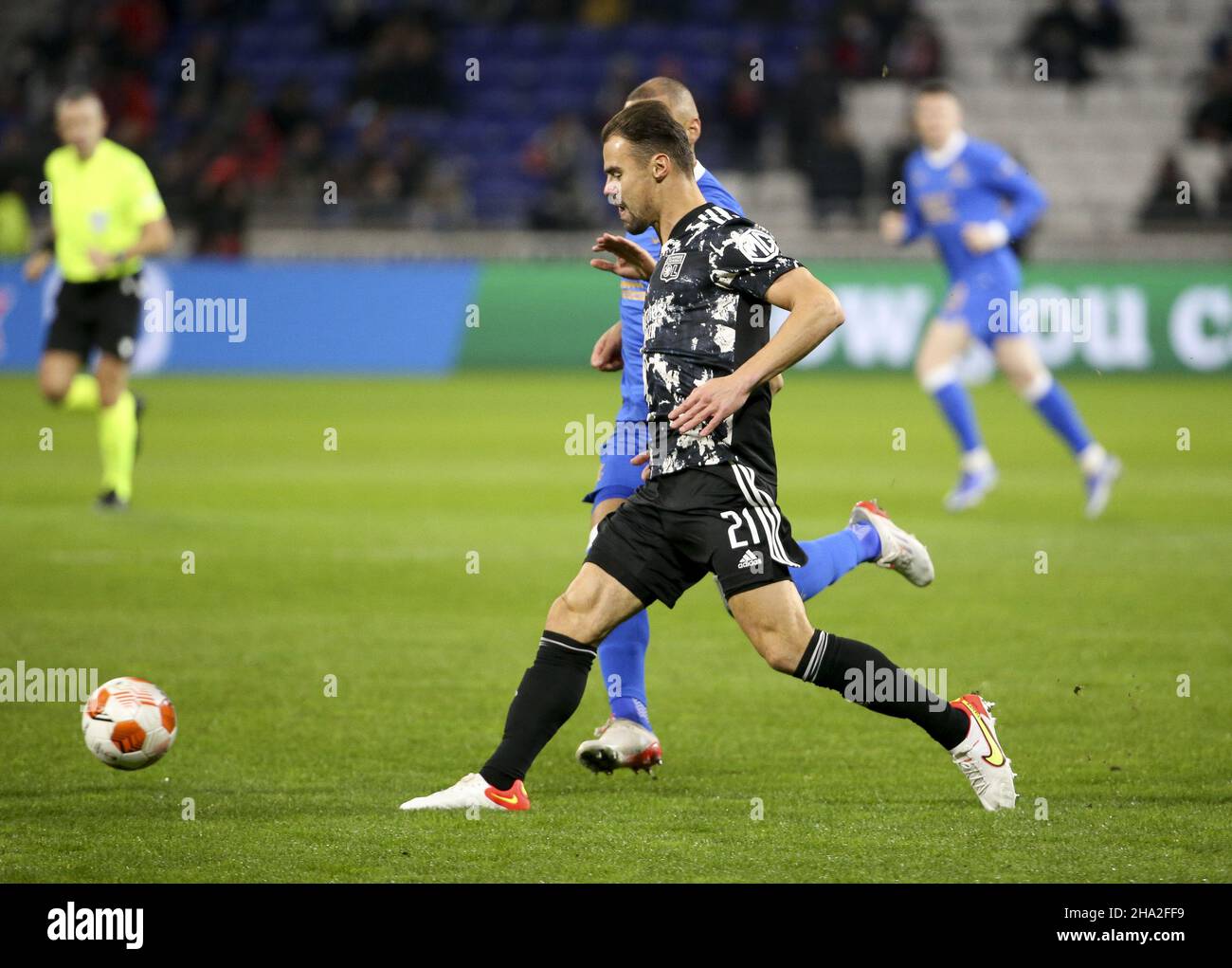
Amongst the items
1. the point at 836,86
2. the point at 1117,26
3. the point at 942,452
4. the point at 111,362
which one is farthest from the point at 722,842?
the point at 1117,26

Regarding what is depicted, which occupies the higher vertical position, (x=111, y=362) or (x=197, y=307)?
(x=197, y=307)

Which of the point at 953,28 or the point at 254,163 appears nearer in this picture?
the point at 254,163

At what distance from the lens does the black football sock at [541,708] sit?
5.12 m

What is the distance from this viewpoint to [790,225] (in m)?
23.0

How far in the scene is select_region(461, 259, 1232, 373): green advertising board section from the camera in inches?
811

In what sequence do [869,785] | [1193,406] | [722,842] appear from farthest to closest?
[1193,406] < [869,785] < [722,842]

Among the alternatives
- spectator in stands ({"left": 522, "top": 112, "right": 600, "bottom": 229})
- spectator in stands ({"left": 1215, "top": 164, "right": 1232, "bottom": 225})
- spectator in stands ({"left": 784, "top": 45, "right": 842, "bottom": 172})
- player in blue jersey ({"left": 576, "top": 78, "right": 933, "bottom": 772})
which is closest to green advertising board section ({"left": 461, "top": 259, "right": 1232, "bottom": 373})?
spectator in stands ({"left": 522, "top": 112, "right": 600, "bottom": 229})

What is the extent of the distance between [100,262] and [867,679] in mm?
7992

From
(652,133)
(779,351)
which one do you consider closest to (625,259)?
(652,133)

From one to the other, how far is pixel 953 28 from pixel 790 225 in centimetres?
551

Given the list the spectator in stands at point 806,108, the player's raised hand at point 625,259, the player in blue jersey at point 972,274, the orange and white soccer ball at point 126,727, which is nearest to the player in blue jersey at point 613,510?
the player's raised hand at point 625,259

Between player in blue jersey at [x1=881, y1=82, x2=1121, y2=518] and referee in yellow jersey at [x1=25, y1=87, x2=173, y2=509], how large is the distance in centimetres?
499

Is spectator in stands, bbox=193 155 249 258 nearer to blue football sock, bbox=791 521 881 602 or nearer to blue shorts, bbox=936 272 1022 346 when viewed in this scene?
blue shorts, bbox=936 272 1022 346

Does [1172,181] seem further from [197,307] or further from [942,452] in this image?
[197,307]
